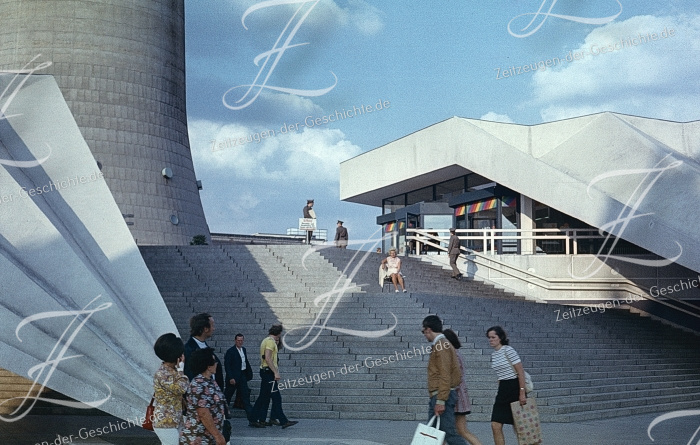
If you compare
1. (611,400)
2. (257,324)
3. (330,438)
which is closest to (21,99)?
(257,324)

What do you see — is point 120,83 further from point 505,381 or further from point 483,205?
point 505,381

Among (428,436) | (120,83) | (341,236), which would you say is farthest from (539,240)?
(428,436)

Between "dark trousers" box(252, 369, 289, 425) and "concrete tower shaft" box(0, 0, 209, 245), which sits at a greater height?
"concrete tower shaft" box(0, 0, 209, 245)

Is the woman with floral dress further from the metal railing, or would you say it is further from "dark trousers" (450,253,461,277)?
the metal railing

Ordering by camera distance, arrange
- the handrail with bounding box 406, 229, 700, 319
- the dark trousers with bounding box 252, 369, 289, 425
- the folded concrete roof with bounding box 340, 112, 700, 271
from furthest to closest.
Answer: the handrail with bounding box 406, 229, 700, 319
the folded concrete roof with bounding box 340, 112, 700, 271
the dark trousers with bounding box 252, 369, 289, 425

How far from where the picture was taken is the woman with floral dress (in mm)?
5668

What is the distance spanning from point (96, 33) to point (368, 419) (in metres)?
20.3

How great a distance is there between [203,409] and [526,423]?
3178mm

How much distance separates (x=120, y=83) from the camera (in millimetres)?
26719

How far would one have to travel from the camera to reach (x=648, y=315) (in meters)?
18.4

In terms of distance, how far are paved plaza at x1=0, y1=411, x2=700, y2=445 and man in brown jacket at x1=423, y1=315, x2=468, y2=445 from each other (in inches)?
54.0

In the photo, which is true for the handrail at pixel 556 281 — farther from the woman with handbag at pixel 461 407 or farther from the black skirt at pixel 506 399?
the woman with handbag at pixel 461 407

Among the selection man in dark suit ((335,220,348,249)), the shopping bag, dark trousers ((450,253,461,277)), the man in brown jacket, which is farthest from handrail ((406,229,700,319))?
the man in brown jacket

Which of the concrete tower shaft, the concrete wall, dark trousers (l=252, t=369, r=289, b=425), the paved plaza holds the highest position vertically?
the concrete tower shaft
